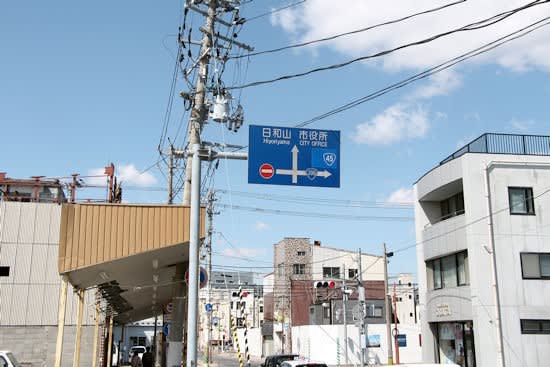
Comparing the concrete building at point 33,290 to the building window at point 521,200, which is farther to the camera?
the concrete building at point 33,290

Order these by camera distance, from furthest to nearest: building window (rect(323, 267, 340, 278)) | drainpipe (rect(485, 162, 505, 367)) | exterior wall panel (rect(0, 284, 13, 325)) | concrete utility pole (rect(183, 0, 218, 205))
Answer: building window (rect(323, 267, 340, 278)) < exterior wall panel (rect(0, 284, 13, 325)) < drainpipe (rect(485, 162, 505, 367)) < concrete utility pole (rect(183, 0, 218, 205))

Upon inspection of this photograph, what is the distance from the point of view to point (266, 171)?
39.9 ft

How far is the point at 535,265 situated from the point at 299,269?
1671 inches

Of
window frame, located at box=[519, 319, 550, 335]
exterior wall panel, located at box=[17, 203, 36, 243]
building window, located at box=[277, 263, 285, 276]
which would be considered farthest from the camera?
building window, located at box=[277, 263, 285, 276]

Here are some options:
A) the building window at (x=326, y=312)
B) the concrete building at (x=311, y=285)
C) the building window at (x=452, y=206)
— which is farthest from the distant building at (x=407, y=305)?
the building window at (x=452, y=206)

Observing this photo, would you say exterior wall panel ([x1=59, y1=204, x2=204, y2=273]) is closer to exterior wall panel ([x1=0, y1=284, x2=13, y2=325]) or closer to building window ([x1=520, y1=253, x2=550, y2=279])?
building window ([x1=520, y1=253, x2=550, y2=279])

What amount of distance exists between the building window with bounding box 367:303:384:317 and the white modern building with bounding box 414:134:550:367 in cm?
2568

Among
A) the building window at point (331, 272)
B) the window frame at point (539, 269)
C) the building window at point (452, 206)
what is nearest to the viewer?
the window frame at point (539, 269)

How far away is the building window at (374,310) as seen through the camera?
53.5 meters

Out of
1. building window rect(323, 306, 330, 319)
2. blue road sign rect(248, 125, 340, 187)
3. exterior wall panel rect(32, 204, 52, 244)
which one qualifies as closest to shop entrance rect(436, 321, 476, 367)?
blue road sign rect(248, 125, 340, 187)

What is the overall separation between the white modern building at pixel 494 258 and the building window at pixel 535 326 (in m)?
0.04

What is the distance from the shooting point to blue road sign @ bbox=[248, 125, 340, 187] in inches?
479

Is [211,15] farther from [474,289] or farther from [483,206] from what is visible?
[474,289]

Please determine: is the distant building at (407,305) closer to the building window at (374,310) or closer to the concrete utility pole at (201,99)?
the building window at (374,310)
